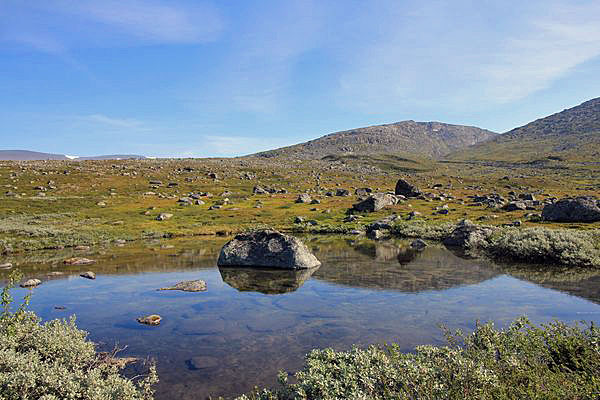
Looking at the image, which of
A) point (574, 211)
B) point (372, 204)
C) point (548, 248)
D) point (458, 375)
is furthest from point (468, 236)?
point (458, 375)

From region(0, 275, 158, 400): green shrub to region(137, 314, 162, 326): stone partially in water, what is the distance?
6598 mm

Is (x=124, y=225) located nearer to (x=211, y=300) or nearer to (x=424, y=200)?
(x=211, y=300)

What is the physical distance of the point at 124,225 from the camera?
61031mm

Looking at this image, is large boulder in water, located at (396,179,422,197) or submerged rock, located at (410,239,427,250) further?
large boulder in water, located at (396,179,422,197)

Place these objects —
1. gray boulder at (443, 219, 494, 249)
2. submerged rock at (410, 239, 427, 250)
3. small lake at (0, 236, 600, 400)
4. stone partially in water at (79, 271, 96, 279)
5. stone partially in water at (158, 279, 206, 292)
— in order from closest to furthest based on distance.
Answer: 1. small lake at (0, 236, 600, 400)
2. stone partially in water at (158, 279, 206, 292)
3. stone partially in water at (79, 271, 96, 279)
4. gray boulder at (443, 219, 494, 249)
5. submerged rock at (410, 239, 427, 250)

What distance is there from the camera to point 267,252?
31812 millimetres

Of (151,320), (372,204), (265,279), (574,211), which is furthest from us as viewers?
(372,204)

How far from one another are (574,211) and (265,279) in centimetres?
5159

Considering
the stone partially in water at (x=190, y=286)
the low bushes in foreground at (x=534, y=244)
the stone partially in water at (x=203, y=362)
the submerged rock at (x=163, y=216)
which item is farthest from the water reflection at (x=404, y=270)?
the submerged rock at (x=163, y=216)

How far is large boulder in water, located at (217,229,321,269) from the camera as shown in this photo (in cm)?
3141

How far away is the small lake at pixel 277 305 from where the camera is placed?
576 inches

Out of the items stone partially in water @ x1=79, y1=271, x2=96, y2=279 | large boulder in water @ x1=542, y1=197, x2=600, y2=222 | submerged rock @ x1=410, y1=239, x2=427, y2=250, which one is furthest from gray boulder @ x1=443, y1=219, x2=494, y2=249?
stone partially in water @ x1=79, y1=271, x2=96, y2=279

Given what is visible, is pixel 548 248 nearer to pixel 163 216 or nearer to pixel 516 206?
pixel 516 206

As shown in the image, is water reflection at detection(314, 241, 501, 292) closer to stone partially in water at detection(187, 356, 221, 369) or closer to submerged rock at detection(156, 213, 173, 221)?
stone partially in water at detection(187, 356, 221, 369)
